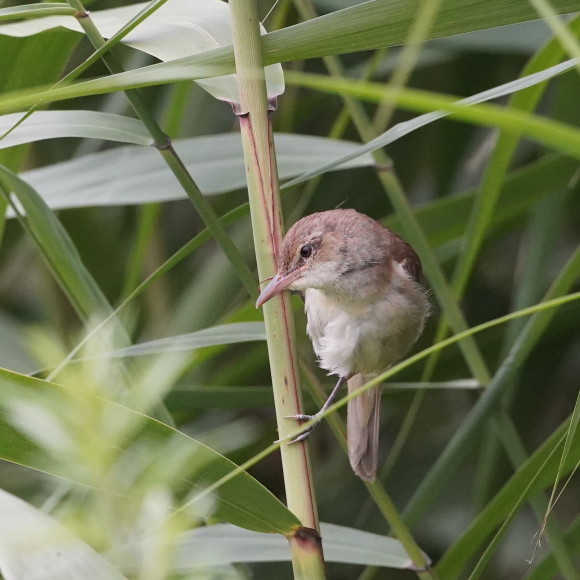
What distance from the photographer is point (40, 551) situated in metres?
0.43

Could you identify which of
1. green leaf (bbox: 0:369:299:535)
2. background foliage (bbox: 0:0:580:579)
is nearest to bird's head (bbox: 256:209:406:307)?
background foliage (bbox: 0:0:580:579)

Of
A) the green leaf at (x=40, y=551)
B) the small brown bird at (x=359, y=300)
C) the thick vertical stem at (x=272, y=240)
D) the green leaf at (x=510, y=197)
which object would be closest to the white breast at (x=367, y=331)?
the small brown bird at (x=359, y=300)

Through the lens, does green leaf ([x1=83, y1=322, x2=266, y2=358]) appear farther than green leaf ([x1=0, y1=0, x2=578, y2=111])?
Yes

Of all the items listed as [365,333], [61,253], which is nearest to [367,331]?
[365,333]

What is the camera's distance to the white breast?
74.4 inches

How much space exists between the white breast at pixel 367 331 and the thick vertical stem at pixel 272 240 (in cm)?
87

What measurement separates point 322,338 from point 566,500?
1.41m

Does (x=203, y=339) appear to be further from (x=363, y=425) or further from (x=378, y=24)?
(x=363, y=425)

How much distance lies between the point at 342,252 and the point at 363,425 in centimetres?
43

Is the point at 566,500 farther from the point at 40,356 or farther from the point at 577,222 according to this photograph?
the point at 40,356

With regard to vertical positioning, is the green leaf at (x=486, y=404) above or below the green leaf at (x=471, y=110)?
above

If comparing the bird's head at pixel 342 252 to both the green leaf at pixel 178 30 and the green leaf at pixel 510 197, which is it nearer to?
the green leaf at pixel 510 197

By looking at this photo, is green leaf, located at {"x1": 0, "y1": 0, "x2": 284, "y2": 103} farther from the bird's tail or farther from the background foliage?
the bird's tail

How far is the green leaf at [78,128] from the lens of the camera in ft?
4.19
